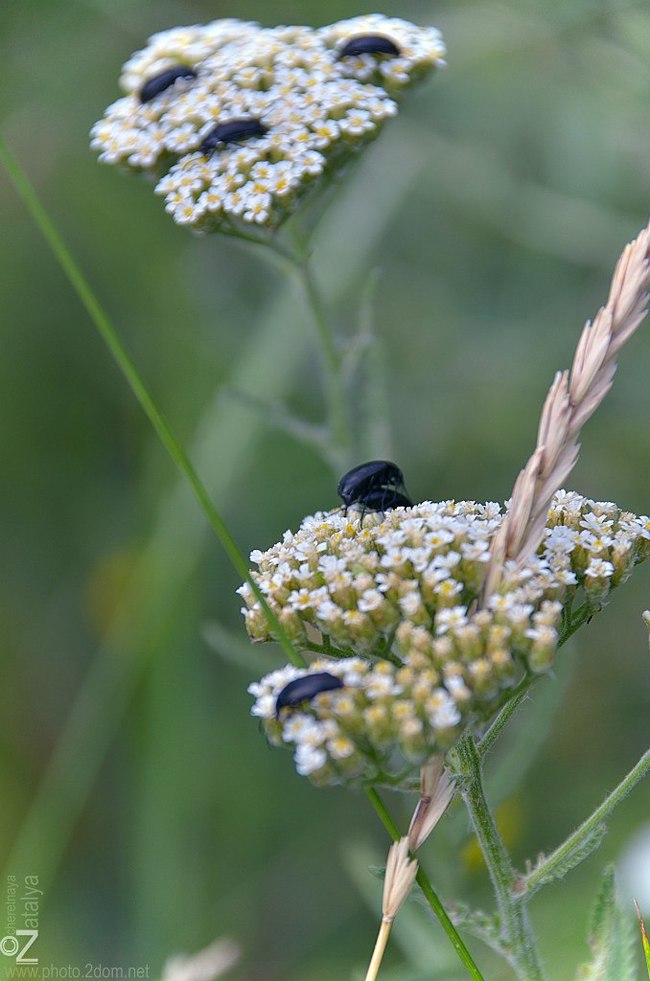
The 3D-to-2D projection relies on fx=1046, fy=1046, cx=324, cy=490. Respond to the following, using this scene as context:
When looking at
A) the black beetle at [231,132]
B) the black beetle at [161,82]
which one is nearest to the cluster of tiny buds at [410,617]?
the black beetle at [231,132]

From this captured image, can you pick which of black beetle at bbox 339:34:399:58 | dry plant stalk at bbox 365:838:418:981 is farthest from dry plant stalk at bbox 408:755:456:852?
black beetle at bbox 339:34:399:58

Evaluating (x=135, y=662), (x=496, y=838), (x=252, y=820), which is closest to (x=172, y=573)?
(x=135, y=662)

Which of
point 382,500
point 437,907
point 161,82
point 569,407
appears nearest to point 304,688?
point 437,907

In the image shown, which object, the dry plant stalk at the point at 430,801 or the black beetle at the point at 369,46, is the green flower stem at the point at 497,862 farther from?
the black beetle at the point at 369,46

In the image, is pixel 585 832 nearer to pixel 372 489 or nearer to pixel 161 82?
pixel 372 489

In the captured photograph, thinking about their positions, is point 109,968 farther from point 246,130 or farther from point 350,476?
point 246,130
